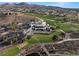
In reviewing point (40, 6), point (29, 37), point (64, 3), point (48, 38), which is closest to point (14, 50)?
point (29, 37)

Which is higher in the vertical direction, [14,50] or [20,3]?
[20,3]

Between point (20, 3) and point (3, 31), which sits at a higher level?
point (20, 3)

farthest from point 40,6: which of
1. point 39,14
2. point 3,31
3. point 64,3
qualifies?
point 3,31

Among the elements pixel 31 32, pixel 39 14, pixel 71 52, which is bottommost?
pixel 71 52

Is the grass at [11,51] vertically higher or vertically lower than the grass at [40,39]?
lower

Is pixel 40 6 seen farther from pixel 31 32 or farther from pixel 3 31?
pixel 3 31

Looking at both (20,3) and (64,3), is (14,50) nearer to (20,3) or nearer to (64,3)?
(20,3)

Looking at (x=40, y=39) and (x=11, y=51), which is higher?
(x=40, y=39)

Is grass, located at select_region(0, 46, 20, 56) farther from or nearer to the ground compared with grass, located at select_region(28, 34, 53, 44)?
nearer to the ground
